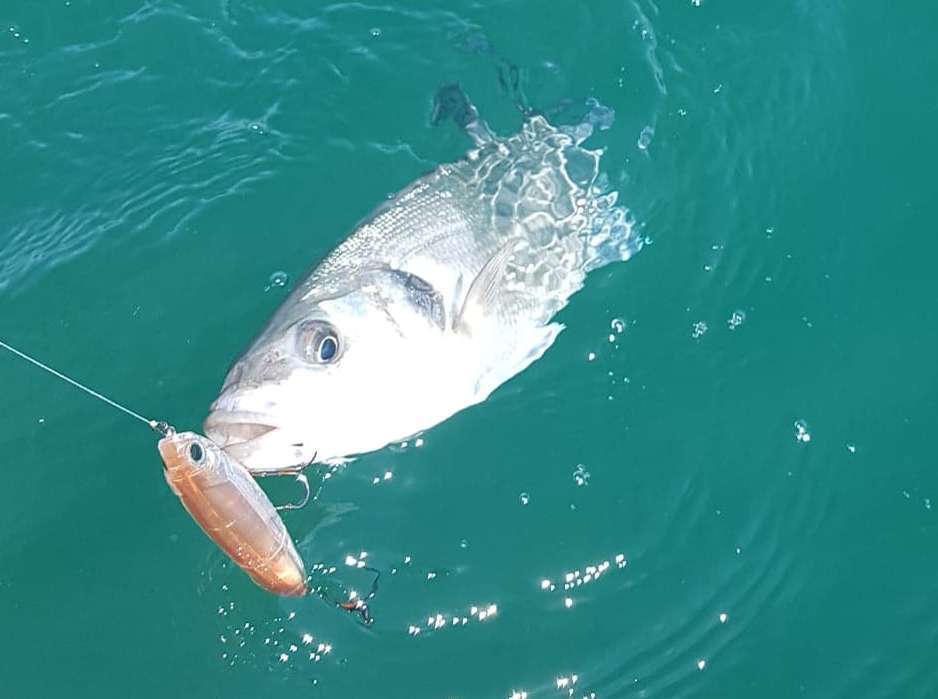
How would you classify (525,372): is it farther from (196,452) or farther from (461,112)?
(196,452)

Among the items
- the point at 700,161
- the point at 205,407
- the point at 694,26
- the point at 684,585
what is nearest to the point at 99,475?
the point at 205,407

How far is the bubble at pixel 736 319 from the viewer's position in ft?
21.2

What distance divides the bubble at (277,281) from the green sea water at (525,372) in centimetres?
2

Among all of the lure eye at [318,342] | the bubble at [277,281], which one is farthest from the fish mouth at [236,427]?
the bubble at [277,281]

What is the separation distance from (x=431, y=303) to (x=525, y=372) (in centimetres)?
107

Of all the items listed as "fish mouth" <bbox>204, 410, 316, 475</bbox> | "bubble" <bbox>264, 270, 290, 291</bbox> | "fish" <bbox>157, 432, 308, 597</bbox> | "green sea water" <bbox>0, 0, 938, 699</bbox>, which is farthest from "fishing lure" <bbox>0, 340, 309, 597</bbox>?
"bubble" <bbox>264, 270, 290, 291</bbox>

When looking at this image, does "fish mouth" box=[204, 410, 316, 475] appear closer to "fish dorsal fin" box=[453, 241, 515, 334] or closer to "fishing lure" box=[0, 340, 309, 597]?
"fishing lure" box=[0, 340, 309, 597]

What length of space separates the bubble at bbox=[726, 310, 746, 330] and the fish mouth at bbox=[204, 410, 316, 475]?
309cm

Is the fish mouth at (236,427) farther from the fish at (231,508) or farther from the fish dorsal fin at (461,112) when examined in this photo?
the fish dorsal fin at (461,112)

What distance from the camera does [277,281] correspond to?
22.7 ft

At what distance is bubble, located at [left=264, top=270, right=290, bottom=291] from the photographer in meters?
6.91

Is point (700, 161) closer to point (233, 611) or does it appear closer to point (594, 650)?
point (594, 650)

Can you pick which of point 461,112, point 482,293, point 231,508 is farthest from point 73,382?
point 461,112

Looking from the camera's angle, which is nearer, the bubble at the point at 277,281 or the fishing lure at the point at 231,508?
the fishing lure at the point at 231,508
